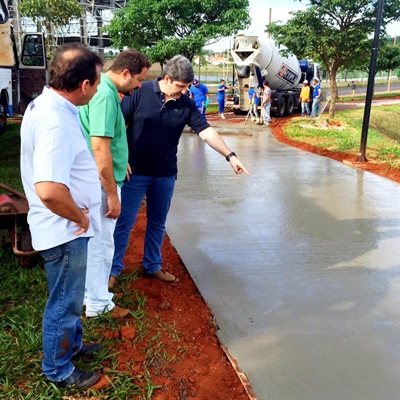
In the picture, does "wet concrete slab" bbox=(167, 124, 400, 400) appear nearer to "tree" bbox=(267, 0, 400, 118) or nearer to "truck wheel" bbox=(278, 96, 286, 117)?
"tree" bbox=(267, 0, 400, 118)

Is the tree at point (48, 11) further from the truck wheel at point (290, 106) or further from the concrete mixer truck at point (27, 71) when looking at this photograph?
the truck wheel at point (290, 106)

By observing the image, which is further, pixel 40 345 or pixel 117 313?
pixel 117 313

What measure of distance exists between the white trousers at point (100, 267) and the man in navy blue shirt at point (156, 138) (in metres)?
0.55

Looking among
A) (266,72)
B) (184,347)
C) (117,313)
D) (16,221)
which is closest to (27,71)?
(266,72)

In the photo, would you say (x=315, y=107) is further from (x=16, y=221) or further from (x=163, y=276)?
(x=16, y=221)

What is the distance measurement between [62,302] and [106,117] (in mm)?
1178

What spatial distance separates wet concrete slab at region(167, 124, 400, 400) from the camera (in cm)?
286

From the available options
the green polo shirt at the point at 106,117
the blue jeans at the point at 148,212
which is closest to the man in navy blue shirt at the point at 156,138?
the blue jeans at the point at 148,212

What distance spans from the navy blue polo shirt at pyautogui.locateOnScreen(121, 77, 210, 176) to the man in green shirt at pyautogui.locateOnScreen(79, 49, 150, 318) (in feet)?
0.98

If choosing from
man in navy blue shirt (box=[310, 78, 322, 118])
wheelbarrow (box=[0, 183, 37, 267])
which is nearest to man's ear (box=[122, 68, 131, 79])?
wheelbarrow (box=[0, 183, 37, 267])

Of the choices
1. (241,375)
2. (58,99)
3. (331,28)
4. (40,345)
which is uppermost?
(331,28)

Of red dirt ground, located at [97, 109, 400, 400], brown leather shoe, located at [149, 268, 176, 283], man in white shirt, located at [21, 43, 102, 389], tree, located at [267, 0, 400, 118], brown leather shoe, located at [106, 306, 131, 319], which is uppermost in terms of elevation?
tree, located at [267, 0, 400, 118]

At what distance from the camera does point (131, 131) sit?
11.7 ft

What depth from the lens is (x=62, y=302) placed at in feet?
7.60
